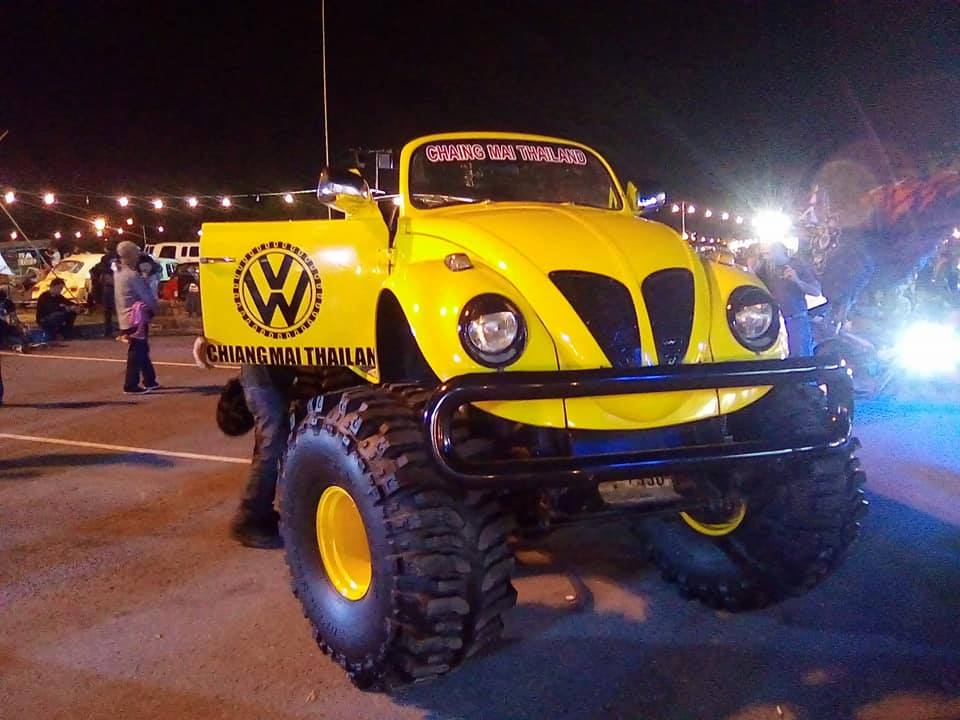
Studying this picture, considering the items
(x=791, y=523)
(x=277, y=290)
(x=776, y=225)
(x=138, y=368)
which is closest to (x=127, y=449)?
(x=138, y=368)

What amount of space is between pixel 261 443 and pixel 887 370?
8.00 m

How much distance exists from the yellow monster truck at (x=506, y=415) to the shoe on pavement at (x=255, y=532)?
1.23 metres

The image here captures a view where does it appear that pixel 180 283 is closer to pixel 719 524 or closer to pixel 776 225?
pixel 776 225

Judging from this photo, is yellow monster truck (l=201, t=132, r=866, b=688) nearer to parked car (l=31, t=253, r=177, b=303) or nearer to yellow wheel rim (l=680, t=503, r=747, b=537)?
yellow wheel rim (l=680, t=503, r=747, b=537)

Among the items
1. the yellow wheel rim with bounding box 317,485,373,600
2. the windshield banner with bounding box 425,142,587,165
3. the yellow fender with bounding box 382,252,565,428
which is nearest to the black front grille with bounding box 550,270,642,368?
the yellow fender with bounding box 382,252,565,428

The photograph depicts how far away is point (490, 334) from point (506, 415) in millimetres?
330

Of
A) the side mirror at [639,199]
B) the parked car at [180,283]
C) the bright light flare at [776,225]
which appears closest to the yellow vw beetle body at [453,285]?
the side mirror at [639,199]

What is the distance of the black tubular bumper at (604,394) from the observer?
9.87 feet

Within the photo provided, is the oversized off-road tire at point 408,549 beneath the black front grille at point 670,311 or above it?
beneath

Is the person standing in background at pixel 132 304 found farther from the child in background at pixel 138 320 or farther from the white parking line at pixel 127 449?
the white parking line at pixel 127 449

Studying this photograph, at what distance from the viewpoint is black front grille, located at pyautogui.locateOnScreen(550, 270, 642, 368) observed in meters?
3.52

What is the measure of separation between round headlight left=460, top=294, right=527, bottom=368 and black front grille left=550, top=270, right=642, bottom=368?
0.31 m

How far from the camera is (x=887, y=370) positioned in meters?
10.2

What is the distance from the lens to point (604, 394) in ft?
10.4
